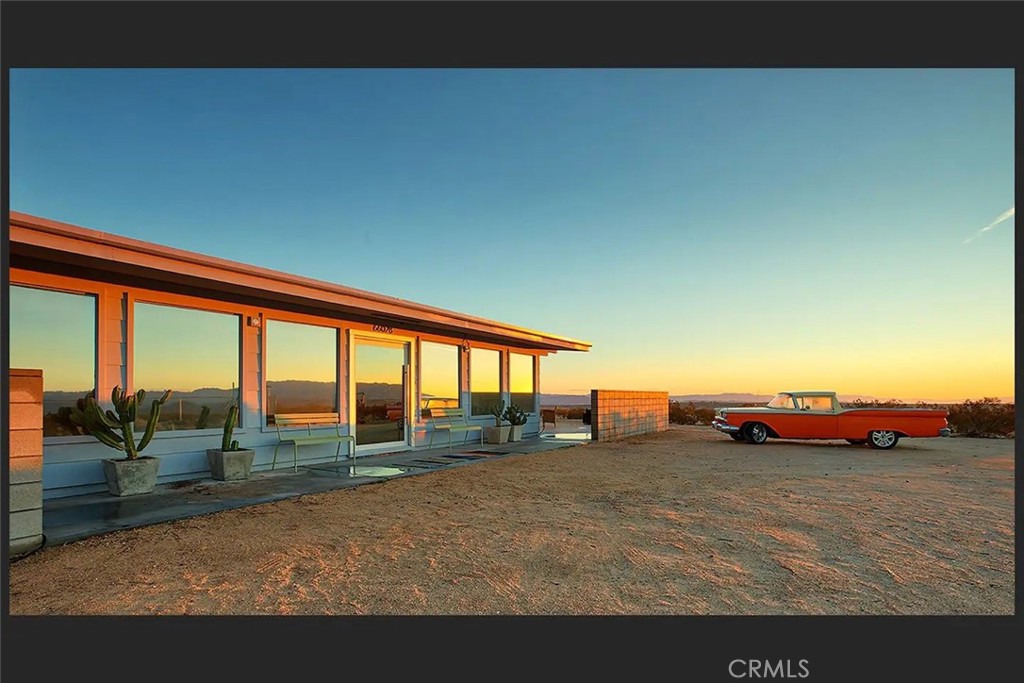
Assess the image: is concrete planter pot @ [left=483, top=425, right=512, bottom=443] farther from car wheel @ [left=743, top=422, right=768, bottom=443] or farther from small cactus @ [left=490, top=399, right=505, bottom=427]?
car wheel @ [left=743, top=422, right=768, bottom=443]

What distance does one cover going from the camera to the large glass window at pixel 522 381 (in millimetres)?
14961

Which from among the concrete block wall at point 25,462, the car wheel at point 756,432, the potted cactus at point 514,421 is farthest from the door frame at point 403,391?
the car wheel at point 756,432

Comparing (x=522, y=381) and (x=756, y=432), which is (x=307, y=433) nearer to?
(x=522, y=381)

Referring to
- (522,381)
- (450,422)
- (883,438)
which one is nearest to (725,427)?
(883,438)

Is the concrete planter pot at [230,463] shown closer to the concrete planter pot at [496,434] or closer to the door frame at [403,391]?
the door frame at [403,391]

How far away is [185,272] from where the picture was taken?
6.57 meters

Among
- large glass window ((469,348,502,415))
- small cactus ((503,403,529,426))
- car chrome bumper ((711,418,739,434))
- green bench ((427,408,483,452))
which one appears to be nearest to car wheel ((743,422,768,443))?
car chrome bumper ((711,418,739,434))

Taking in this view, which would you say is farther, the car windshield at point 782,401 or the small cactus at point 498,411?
the car windshield at point 782,401

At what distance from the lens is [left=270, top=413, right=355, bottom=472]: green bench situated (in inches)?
341

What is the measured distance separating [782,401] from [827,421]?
1.04 meters

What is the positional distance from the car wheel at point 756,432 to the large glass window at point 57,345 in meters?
13.2

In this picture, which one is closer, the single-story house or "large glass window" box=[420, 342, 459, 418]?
the single-story house

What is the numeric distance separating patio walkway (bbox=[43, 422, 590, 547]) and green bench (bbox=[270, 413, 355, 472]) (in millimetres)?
323

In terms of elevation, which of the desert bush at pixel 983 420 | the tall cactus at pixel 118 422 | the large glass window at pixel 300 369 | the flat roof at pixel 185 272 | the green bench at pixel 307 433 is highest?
the flat roof at pixel 185 272
